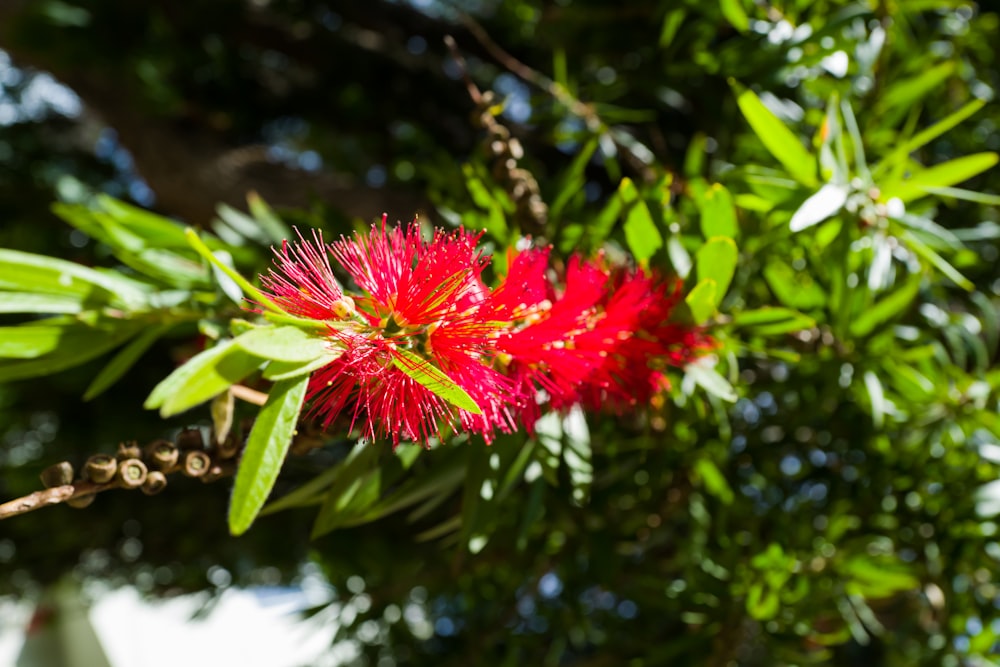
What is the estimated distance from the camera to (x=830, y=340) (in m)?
0.63

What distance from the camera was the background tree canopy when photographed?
0.52m

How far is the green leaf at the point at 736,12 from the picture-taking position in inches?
24.6

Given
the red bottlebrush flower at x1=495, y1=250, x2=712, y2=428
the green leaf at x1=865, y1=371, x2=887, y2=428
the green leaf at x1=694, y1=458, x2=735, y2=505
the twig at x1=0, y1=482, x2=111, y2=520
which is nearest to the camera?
the twig at x1=0, y1=482, x2=111, y2=520

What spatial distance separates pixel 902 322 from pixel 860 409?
0.35ft

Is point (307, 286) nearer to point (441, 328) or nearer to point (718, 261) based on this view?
point (441, 328)

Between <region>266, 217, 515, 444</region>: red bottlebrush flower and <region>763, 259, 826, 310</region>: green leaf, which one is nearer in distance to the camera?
<region>266, 217, 515, 444</region>: red bottlebrush flower

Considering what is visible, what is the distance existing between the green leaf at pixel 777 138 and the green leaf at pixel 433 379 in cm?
29

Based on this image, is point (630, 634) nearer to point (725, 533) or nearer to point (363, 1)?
point (725, 533)

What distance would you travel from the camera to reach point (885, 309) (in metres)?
0.60

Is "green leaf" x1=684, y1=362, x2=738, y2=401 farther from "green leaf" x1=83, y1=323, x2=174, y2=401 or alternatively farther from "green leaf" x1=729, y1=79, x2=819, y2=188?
"green leaf" x1=83, y1=323, x2=174, y2=401

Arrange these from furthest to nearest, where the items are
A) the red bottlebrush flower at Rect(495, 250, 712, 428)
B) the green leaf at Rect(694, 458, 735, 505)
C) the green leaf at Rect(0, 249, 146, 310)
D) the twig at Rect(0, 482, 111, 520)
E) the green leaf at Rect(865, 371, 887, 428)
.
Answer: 1. the green leaf at Rect(694, 458, 735, 505)
2. the green leaf at Rect(865, 371, 887, 428)
3. the green leaf at Rect(0, 249, 146, 310)
4. the red bottlebrush flower at Rect(495, 250, 712, 428)
5. the twig at Rect(0, 482, 111, 520)

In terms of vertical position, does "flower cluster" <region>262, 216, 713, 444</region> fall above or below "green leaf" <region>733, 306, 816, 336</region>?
above

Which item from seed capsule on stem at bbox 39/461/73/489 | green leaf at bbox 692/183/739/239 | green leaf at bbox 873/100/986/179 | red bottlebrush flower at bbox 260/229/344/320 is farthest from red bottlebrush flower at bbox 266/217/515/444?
green leaf at bbox 873/100/986/179

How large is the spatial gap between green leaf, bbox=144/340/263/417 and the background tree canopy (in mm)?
74
